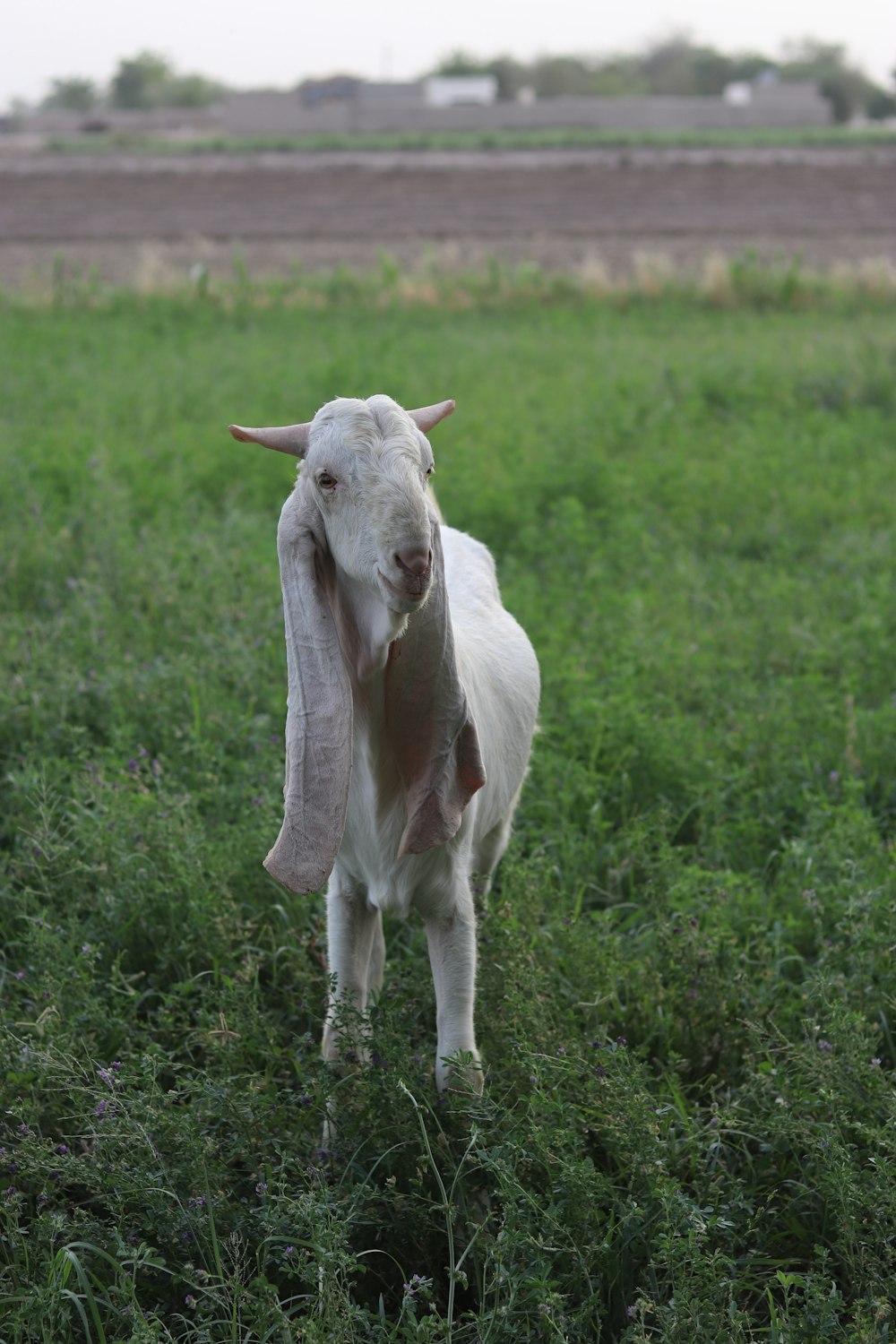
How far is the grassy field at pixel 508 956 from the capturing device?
2.45 m

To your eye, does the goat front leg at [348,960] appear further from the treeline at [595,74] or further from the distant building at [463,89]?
the treeline at [595,74]

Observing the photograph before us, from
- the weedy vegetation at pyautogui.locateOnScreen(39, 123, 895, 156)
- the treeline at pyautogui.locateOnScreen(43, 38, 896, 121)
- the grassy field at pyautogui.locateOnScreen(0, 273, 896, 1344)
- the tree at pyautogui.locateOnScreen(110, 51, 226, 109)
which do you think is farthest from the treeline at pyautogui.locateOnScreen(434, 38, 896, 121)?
the grassy field at pyautogui.locateOnScreen(0, 273, 896, 1344)

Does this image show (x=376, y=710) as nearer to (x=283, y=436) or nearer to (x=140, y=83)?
(x=283, y=436)

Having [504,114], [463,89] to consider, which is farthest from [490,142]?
[463,89]

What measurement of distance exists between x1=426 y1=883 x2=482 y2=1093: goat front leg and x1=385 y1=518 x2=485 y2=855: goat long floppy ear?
316mm

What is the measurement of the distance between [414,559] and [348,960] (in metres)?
1.22

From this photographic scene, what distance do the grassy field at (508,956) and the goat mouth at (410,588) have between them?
1.14m

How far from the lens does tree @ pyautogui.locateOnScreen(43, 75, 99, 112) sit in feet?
295

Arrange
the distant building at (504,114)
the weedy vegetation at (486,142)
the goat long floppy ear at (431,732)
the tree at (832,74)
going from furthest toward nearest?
the tree at (832,74) → the distant building at (504,114) → the weedy vegetation at (486,142) → the goat long floppy ear at (431,732)

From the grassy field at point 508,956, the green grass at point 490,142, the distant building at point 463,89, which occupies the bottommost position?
the grassy field at point 508,956

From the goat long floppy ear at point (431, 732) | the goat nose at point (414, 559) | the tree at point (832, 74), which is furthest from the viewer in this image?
the tree at point (832, 74)

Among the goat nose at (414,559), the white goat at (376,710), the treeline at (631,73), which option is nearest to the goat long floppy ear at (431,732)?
the white goat at (376,710)

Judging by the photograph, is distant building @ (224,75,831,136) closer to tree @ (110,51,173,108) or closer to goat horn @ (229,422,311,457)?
tree @ (110,51,173,108)

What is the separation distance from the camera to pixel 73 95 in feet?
300
